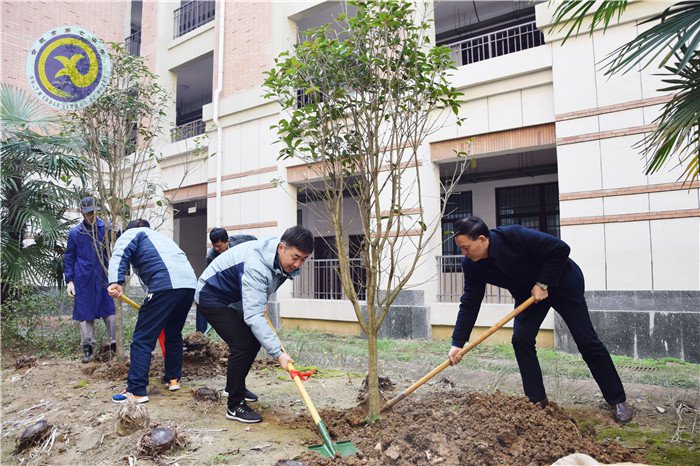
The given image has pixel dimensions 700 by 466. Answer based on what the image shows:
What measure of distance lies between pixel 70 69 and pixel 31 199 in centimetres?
233

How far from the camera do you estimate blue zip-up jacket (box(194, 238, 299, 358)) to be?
3348 millimetres

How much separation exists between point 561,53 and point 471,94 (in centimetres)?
142

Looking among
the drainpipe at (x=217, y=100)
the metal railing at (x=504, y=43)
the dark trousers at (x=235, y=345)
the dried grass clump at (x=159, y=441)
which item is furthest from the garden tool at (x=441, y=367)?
the drainpipe at (x=217, y=100)

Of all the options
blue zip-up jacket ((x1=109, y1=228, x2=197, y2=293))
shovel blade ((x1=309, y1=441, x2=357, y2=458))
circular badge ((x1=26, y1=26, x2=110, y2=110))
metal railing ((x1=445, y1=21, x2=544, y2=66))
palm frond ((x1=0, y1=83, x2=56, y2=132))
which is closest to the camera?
shovel blade ((x1=309, y1=441, x2=357, y2=458))

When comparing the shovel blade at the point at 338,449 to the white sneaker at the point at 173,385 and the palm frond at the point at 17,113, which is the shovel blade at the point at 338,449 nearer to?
the white sneaker at the point at 173,385

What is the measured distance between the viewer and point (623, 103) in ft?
20.9

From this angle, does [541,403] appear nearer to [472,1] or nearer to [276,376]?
[276,376]

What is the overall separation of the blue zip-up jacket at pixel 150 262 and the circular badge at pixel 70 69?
2268mm

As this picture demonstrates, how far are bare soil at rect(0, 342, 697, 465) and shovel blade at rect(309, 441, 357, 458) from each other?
0.06 metres

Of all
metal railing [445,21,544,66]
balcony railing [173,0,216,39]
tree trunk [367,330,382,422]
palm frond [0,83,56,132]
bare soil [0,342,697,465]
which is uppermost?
balcony railing [173,0,216,39]

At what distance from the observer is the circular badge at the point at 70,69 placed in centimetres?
557

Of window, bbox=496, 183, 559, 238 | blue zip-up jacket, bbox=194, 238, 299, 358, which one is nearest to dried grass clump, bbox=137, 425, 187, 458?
blue zip-up jacket, bbox=194, 238, 299, 358

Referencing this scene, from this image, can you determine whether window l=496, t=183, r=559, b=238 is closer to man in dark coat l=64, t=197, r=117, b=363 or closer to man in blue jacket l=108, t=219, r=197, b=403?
man in blue jacket l=108, t=219, r=197, b=403

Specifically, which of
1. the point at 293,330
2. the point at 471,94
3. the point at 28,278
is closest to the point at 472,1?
the point at 471,94
